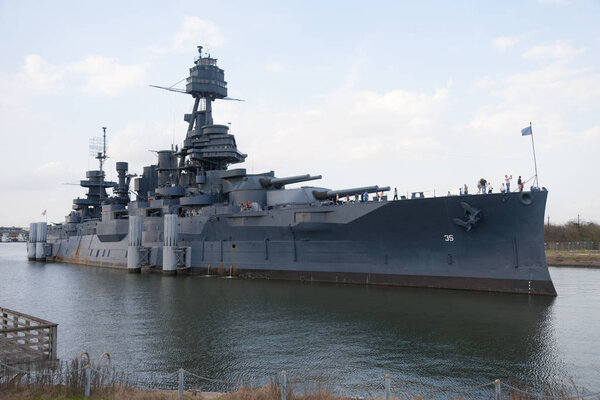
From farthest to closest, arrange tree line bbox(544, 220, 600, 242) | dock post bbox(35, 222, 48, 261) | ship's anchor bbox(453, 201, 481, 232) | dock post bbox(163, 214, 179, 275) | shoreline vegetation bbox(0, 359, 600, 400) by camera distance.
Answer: tree line bbox(544, 220, 600, 242), dock post bbox(35, 222, 48, 261), dock post bbox(163, 214, 179, 275), ship's anchor bbox(453, 201, 481, 232), shoreline vegetation bbox(0, 359, 600, 400)

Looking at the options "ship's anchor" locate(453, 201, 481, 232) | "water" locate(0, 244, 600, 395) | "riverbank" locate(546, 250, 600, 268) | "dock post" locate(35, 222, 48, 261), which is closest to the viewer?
"water" locate(0, 244, 600, 395)

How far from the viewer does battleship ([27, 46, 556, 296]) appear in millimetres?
19469

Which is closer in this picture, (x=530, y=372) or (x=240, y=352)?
(x=530, y=372)

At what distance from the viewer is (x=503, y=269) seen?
64.2 ft

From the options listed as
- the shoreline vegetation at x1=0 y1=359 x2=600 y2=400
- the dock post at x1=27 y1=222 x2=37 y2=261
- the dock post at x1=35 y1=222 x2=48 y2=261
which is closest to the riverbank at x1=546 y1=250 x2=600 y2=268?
the shoreline vegetation at x1=0 y1=359 x2=600 y2=400

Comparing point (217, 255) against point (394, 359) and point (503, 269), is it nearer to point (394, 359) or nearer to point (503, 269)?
point (503, 269)

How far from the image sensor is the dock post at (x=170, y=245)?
3083 centimetres

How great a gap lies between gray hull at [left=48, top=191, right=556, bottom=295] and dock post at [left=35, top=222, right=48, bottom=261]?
Result: 29238 mm

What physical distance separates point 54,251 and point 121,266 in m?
18.7

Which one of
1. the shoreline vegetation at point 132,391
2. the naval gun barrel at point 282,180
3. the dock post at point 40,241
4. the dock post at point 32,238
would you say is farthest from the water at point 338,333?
the dock post at point 32,238

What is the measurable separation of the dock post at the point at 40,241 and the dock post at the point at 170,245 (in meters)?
27.8

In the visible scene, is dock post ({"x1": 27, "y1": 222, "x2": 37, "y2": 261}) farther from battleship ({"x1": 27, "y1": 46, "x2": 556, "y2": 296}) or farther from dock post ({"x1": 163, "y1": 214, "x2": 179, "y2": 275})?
dock post ({"x1": 163, "y1": 214, "x2": 179, "y2": 275})

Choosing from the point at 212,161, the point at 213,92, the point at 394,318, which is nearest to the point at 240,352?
the point at 394,318

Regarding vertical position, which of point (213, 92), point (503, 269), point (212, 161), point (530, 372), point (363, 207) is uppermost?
point (213, 92)
